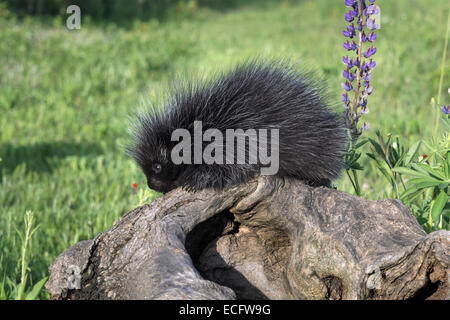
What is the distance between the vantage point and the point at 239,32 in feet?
46.0

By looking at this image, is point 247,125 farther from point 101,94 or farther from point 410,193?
point 101,94

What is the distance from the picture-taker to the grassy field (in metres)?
4.56

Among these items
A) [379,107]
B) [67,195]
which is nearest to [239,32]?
[379,107]

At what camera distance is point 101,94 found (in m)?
8.46

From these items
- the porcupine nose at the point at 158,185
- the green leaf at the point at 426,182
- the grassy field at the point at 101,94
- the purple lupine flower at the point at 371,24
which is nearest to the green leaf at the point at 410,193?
the green leaf at the point at 426,182

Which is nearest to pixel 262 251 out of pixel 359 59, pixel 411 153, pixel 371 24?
pixel 411 153

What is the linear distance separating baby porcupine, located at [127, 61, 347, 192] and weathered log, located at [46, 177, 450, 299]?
0.35 ft

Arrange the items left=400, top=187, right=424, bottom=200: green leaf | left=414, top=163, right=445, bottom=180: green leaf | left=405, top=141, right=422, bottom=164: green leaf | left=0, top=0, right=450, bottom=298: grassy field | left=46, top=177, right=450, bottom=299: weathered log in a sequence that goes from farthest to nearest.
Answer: left=0, top=0, right=450, bottom=298: grassy field, left=405, top=141, right=422, bottom=164: green leaf, left=400, top=187, right=424, bottom=200: green leaf, left=414, top=163, right=445, bottom=180: green leaf, left=46, top=177, right=450, bottom=299: weathered log

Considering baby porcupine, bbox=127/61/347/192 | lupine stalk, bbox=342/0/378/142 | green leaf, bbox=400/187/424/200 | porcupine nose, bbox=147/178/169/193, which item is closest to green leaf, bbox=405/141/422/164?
green leaf, bbox=400/187/424/200

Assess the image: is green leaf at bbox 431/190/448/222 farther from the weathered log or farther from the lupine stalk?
the lupine stalk

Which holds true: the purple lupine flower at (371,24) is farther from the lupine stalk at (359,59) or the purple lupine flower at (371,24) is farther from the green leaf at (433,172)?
the green leaf at (433,172)

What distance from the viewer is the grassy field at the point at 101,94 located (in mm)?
4562

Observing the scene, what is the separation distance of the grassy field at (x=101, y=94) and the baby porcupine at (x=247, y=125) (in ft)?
0.96
